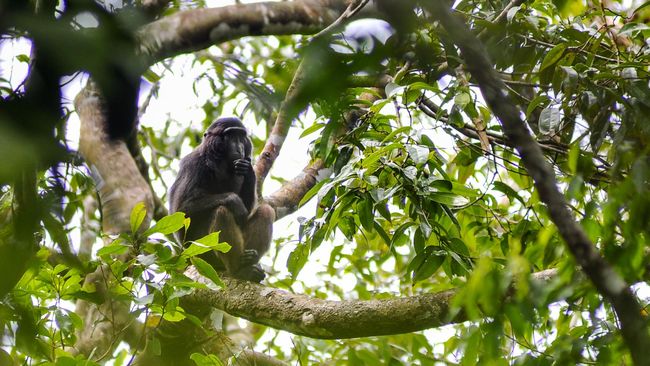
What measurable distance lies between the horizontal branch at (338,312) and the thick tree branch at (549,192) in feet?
6.16

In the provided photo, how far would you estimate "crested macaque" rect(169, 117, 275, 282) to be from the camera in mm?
5984

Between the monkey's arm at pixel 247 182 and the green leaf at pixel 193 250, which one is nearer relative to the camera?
the green leaf at pixel 193 250

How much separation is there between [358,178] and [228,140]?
12.3 feet

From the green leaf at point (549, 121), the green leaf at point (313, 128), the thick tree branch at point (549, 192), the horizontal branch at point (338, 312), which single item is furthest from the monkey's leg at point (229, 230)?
the thick tree branch at point (549, 192)

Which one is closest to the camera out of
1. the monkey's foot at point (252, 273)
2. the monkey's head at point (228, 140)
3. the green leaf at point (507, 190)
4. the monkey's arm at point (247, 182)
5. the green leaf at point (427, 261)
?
the green leaf at point (427, 261)

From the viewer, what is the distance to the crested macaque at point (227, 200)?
5.98m

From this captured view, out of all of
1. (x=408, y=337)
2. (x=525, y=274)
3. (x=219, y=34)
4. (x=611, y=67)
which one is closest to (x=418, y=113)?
(x=408, y=337)

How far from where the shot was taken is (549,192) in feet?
4.71

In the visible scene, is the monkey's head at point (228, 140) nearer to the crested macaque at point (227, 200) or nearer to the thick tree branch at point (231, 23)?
the crested macaque at point (227, 200)

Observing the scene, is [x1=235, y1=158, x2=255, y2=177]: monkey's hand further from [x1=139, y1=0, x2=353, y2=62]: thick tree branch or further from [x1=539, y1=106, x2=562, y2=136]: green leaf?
[x1=539, y1=106, x2=562, y2=136]: green leaf

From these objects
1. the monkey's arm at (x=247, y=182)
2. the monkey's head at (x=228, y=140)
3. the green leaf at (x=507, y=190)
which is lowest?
the green leaf at (x=507, y=190)

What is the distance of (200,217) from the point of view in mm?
6438

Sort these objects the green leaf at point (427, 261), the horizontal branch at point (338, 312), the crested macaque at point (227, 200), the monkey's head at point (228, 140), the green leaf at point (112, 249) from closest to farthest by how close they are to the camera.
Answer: the green leaf at point (112, 249) < the horizontal branch at point (338, 312) < the green leaf at point (427, 261) < the crested macaque at point (227, 200) < the monkey's head at point (228, 140)

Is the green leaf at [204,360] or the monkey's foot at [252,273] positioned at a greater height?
the monkey's foot at [252,273]
